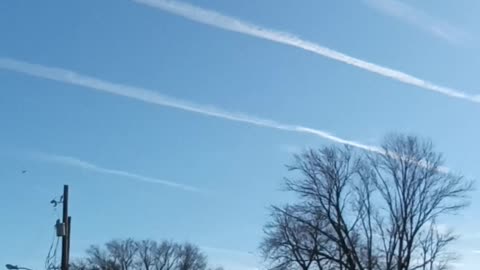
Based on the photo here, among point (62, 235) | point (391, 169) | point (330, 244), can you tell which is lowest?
point (62, 235)

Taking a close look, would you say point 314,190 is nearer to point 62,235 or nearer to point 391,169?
point 391,169

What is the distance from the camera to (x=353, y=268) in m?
46.3

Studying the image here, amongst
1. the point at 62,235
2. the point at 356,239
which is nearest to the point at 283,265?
the point at 356,239

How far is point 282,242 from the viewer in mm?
48344

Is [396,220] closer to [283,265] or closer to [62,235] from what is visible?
[283,265]

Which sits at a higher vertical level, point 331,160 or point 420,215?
point 331,160

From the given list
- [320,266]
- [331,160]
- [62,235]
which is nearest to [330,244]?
[320,266]

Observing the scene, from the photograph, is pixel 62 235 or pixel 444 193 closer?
pixel 62 235

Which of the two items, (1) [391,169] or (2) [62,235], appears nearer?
(2) [62,235]

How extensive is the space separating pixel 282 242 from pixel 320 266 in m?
2.62

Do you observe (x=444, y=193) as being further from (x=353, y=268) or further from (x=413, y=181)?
(x=353, y=268)

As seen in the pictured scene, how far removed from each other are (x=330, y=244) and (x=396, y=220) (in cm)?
372

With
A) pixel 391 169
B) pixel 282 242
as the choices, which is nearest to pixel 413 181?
pixel 391 169

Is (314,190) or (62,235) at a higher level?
(314,190)
